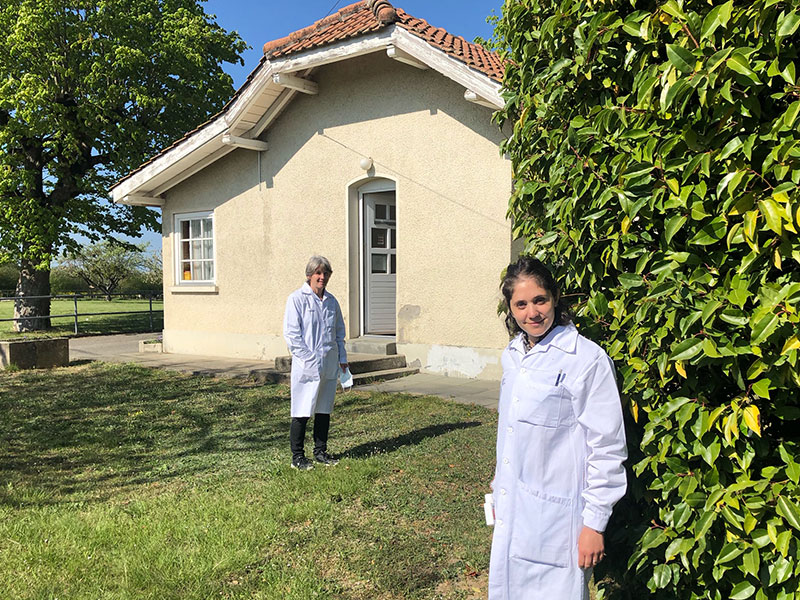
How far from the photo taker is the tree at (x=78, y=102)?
54.7 ft

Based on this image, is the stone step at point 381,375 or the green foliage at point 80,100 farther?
the green foliage at point 80,100

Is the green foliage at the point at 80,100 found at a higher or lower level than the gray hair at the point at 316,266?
higher

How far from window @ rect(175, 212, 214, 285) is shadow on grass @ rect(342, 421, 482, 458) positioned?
298 inches

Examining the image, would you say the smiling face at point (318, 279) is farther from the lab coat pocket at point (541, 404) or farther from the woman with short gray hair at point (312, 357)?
the lab coat pocket at point (541, 404)

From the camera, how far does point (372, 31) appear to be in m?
8.91

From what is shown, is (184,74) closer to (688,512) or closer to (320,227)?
(320,227)

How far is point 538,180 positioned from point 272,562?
2.63 m

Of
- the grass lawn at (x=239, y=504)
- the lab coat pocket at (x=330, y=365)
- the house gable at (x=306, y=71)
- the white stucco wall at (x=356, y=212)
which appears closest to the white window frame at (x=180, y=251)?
the white stucco wall at (x=356, y=212)

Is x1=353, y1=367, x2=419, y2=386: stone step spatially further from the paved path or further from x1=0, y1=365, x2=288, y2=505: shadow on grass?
x1=0, y1=365, x2=288, y2=505: shadow on grass

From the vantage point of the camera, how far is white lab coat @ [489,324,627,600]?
2.17 metres

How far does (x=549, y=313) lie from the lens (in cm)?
239

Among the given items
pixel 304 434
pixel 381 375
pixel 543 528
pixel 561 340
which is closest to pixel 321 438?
pixel 304 434

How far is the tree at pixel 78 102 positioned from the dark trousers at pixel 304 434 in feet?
47.4

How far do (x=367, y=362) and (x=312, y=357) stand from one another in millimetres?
4099
